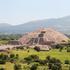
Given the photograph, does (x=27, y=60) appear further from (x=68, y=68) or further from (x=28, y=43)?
(x=28, y=43)

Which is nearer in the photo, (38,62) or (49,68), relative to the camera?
(49,68)

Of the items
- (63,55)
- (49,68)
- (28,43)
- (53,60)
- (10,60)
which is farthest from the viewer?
(28,43)

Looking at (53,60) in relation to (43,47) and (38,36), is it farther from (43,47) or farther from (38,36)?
(38,36)

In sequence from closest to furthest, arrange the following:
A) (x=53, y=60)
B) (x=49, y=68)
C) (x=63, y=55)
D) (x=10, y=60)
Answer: (x=49, y=68), (x=53, y=60), (x=10, y=60), (x=63, y=55)

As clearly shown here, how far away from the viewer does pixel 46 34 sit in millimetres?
99250

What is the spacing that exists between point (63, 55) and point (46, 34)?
29772 mm

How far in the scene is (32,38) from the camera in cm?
9600

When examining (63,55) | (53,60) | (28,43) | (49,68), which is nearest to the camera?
(49,68)

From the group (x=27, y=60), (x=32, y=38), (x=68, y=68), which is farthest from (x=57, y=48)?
(x=68, y=68)

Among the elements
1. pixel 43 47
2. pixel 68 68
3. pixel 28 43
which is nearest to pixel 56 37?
pixel 28 43

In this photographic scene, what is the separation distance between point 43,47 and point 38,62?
2250cm

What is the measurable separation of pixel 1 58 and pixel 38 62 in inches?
328

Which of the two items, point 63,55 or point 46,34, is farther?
point 46,34

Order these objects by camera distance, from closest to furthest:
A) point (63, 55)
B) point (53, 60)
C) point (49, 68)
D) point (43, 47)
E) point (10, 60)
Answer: point (49, 68), point (53, 60), point (10, 60), point (63, 55), point (43, 47)
